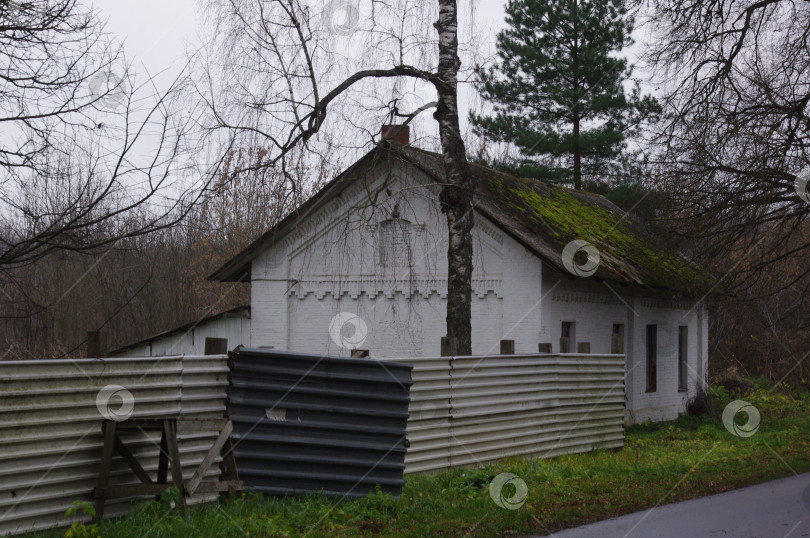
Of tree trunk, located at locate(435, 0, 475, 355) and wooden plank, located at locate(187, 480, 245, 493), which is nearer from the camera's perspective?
wooden plank, located at locate(187, 480, 245, 493)

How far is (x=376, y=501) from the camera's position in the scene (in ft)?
29.3

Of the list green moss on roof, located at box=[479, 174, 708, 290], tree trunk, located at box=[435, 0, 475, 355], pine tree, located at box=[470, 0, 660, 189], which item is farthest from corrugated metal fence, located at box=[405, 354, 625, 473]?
pine tree, located at box=[470, 0, 660, 189]

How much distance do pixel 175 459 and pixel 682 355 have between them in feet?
68.9

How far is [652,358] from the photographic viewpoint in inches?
936

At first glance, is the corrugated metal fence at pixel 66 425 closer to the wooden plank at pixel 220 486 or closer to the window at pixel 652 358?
the wooden plank at pixel 220 486

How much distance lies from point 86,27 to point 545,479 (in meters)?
7.61

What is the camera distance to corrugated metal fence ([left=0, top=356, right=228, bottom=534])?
7.18 metres

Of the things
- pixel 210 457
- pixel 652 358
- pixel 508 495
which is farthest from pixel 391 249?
pixel 210 457

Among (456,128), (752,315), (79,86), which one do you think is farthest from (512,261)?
(752,315)

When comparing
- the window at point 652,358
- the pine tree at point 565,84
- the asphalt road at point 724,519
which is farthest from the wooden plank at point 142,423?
the pine tree at point 565,84

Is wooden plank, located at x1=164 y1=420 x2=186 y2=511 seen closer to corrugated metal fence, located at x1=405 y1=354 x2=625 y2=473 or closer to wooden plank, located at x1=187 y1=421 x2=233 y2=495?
wooden plank, located at x1=187 y1=421 x2=233 y2=495

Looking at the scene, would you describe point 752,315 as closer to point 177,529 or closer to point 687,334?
point 687,334

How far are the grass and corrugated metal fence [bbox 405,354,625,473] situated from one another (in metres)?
0.33

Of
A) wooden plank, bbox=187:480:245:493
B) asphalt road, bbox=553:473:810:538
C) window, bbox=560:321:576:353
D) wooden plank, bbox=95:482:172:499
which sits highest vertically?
window, bbox=560:321:576:353
